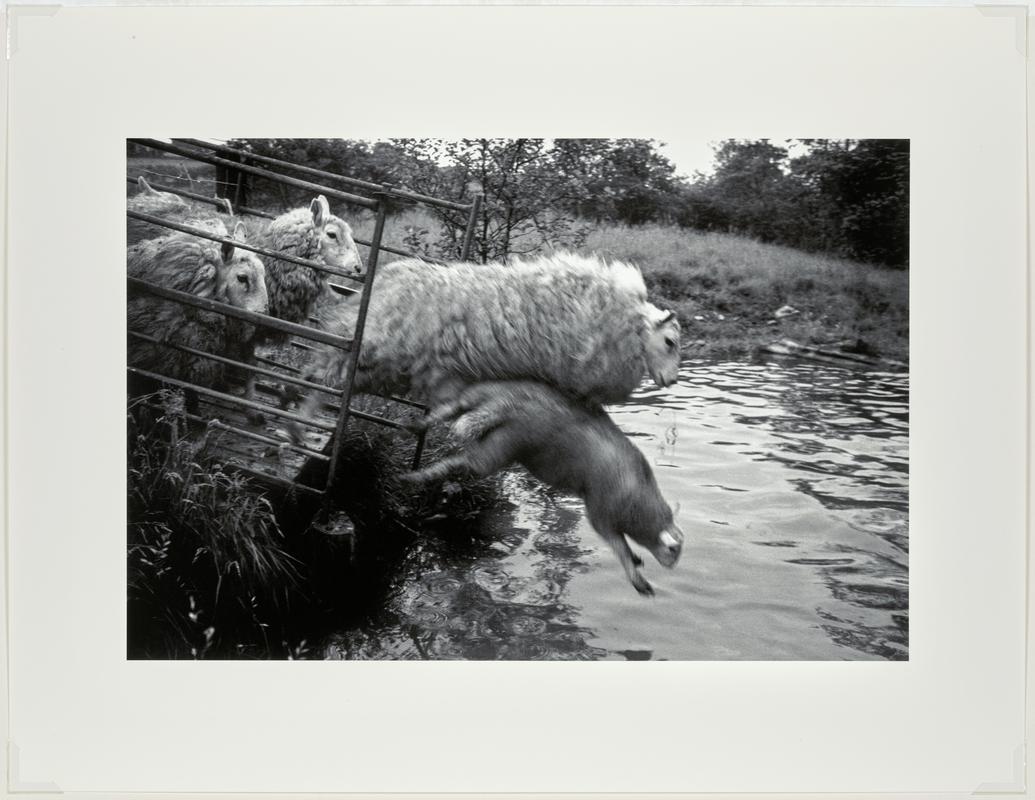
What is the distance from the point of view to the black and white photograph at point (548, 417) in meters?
2.71

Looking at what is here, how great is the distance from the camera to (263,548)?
2.78m

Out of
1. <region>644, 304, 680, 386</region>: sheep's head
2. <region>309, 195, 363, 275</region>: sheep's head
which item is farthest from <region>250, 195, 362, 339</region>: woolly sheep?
<region>644, 304, 680, 386</region>: sheep's head

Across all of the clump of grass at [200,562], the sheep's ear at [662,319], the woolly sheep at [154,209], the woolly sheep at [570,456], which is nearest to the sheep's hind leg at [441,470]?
the woolly sheep at [570,456]

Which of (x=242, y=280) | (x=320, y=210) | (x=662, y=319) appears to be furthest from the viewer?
(x=242, y=280)

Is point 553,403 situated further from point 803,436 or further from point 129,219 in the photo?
point 129,219

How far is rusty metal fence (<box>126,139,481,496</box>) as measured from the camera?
107 inches

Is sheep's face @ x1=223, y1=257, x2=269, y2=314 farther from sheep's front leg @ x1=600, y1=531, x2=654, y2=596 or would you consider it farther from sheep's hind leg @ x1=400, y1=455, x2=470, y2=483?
sheep's front leg @ x1=600, y1=531, x2=654, y2=596

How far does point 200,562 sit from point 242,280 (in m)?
0.86

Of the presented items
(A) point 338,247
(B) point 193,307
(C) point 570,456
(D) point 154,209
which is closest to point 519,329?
(C) point 570,456

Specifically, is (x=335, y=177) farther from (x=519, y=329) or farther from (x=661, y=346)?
(x=661, y=346)

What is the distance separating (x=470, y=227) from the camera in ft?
9.04

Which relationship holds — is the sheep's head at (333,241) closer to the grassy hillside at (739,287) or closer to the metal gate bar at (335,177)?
the metal gate bar at (335,177)
